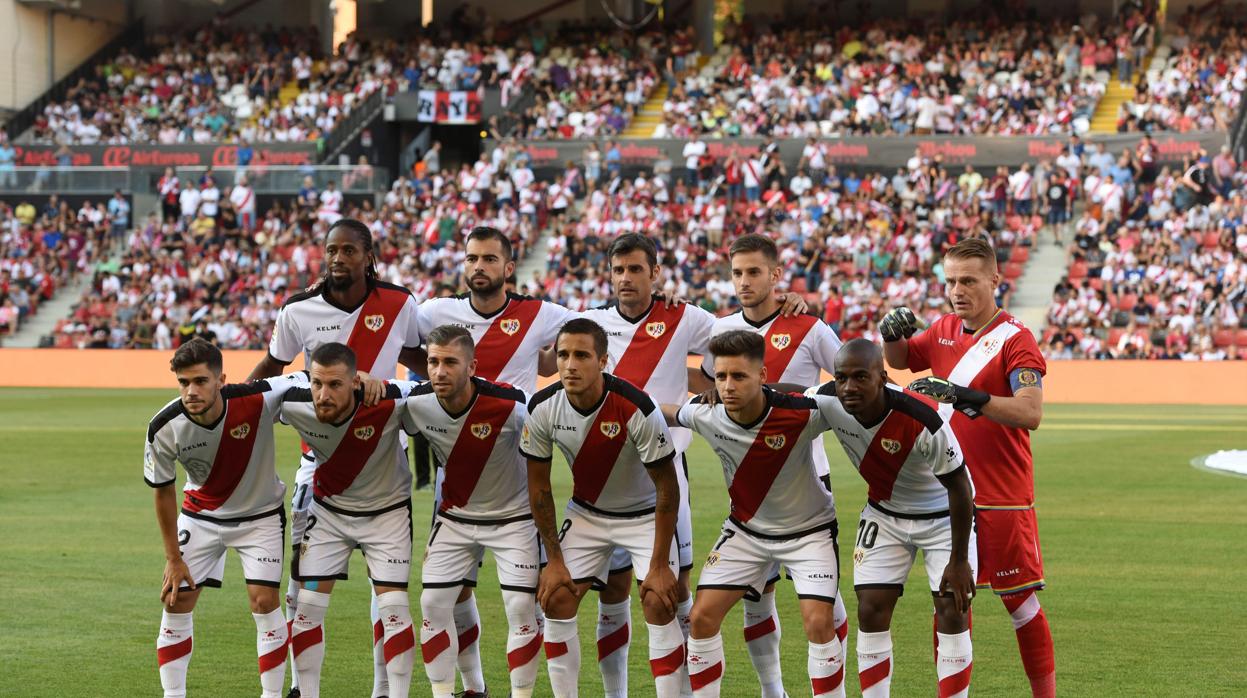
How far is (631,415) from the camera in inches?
275

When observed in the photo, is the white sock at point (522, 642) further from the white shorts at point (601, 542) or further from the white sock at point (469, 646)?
the white sock at point (469, 646)

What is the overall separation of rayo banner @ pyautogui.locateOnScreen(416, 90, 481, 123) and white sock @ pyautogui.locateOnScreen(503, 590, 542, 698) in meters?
36.4

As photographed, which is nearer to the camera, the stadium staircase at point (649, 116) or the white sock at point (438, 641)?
the white sock at point (438, 641)

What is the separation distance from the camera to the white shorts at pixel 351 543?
7.34m

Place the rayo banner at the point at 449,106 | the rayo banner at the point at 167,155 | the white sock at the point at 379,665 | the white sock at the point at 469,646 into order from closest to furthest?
the white sock at the point at 379,665, the white sock at the point at 469,646, the rayo banner at the point at 167,155, the rayo banner at the point at 449,106

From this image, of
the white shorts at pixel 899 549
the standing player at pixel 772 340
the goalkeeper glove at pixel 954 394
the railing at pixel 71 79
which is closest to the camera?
the goalkeeper glove at pixel 954 394

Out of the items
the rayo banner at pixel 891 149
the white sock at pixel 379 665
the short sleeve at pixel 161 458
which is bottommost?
the white sock at pixel 379 665

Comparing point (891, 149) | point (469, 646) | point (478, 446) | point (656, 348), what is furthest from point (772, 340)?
point (891, 149)

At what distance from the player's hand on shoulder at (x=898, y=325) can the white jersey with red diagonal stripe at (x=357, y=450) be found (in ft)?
7.72

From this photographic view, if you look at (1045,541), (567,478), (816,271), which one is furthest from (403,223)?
(1045,541)

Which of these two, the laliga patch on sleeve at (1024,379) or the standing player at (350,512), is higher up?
the laliga patch on sleeve at (1024,379)

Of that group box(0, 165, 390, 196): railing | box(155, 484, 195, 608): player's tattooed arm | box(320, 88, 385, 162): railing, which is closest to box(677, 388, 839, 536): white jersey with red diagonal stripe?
box(155, 484, 195, 608): player's tattooed arm

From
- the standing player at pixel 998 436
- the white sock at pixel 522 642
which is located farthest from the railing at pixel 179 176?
the standing player at pixel 998 436

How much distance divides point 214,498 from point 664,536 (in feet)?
7.49
